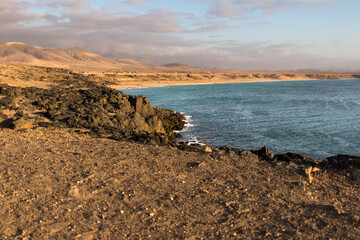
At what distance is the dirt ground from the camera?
240 inches

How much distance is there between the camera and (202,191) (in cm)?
796

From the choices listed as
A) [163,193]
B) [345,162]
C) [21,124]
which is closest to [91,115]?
[21,124]

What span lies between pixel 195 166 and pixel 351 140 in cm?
2099

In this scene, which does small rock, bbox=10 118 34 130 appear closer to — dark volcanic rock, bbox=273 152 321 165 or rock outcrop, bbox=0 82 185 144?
rock outcrop, bbox=0 82 185 144

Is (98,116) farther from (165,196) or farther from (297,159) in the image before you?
(297,159)

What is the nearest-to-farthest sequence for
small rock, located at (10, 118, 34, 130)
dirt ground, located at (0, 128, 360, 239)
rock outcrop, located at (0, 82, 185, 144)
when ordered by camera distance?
1. dirt ground, located at (0, 128, 360, 239)
2. small rock, located at (10, 118, 34, 130)
3. rock outcrop, located at (0, 82, 185, 144)

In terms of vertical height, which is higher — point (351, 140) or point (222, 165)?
point (222, 165)

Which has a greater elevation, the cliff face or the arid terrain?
the cliff face

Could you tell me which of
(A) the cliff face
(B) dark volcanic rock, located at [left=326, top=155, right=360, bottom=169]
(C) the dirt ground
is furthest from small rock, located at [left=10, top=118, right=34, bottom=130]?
(B) dark volcanic rock, located at [left=326, top=155, right=360, bottom=169]

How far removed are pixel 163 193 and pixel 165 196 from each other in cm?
19

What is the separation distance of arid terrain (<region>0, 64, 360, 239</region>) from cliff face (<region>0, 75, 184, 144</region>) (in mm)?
2525

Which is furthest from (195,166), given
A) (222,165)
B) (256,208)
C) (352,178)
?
(352,178)

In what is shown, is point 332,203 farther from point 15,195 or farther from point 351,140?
point 351,140

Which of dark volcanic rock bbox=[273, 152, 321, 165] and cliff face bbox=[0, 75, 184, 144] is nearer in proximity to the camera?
dark volcanic rock bbox=[273, 152, 321, 165]
